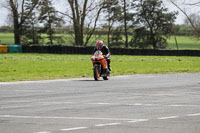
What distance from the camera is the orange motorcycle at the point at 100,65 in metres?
19.0

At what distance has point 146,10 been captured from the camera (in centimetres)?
7919

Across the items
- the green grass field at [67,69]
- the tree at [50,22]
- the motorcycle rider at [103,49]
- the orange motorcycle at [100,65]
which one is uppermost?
the tree at [50,22]

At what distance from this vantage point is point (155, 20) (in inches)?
3076

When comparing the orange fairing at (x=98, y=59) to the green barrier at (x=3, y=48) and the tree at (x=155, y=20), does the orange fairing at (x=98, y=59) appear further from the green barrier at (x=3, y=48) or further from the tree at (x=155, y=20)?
the tree at (x=155, y=20)

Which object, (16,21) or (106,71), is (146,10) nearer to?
(16,21)

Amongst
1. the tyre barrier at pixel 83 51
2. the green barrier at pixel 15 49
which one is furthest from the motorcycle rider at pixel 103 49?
the green barrier at pixel 15 49

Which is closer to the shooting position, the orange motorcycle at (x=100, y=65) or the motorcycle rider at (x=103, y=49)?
the orange motorcycle at (x=100, y=65)

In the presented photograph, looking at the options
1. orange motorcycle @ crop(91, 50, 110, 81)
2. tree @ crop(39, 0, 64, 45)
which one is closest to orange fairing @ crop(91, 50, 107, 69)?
orange motorcycle @ crop(91, 50, 110, 81)

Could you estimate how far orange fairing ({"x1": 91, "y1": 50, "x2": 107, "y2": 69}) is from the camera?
19.0m

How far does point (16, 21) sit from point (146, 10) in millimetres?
22376

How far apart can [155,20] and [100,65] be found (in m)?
60.0

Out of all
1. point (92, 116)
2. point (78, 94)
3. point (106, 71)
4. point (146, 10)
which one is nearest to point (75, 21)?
point (146, 10)

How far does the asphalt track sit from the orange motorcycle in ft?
15.4

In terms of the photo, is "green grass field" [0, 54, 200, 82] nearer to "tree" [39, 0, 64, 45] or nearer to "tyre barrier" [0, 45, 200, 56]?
"tyre barrier" [0, 45, 200, 56]
